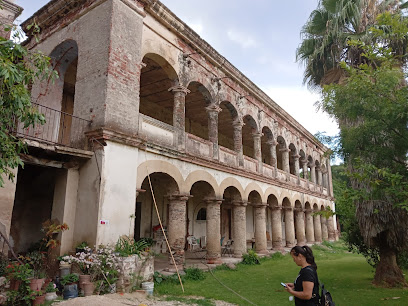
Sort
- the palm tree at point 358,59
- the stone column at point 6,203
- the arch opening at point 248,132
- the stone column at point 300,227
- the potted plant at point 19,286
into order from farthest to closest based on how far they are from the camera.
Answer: the stone column at point 300,227 < the arch opening at point 248,132 < the palm tree at point 358,59 < the stone column at point 6,203 < the potted plant at point 19,286

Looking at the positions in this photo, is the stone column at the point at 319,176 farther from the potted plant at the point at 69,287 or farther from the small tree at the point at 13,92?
the small tree at the point at 13,92

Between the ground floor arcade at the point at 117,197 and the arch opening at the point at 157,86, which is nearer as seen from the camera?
the ground floor arcade at the point at 117,197

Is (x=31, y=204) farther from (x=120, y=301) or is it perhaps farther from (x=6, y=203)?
(x=120, y=301)

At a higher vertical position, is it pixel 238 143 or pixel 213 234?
pixel 238 143

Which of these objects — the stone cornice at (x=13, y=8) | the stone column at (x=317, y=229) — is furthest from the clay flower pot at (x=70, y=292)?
the stone column at (x=317, y=229)

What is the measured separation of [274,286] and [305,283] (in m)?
6.21

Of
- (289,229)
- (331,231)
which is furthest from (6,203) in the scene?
(331,231)

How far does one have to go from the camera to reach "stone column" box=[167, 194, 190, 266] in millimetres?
9602

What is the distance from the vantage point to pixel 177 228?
9648mm

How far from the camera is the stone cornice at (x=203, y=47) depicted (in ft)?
33.2

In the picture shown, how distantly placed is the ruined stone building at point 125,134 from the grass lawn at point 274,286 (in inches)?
50.5

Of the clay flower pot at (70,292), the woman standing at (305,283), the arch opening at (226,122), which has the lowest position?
the clay flower pot at (70,292)

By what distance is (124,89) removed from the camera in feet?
Answer: 28.0

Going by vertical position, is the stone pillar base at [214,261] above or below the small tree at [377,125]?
below
